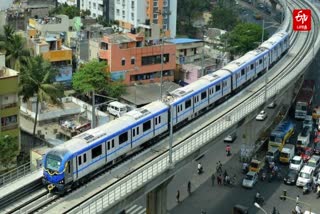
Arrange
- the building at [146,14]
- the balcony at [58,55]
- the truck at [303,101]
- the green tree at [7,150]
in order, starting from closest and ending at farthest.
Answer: the green tree at [7,150] < the truck at [303,101] < the balcony at [58,55] < the building at [146,14]

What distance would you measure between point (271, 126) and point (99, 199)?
110ft

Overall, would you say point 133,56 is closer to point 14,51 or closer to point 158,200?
point 14,51

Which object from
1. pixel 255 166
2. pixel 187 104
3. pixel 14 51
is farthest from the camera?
pixel 14 51

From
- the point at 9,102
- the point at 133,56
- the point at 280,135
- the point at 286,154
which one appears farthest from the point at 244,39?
→ the point at 9,102

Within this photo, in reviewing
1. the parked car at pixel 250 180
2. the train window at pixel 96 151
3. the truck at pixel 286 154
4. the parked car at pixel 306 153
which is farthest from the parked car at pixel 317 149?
the train window at pixel 96 151

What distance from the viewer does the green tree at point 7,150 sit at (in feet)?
144

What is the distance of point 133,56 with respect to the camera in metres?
72.6

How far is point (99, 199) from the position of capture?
107 feet

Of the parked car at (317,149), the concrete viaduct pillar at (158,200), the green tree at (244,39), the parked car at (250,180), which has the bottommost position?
the parked car at (250,180)

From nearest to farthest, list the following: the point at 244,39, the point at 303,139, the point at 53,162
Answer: the point at 53,162, the point at 303,139, the point at 244,39

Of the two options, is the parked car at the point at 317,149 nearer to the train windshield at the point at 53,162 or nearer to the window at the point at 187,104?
the window at the point at 187,104

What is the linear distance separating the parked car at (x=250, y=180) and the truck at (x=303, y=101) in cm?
1867

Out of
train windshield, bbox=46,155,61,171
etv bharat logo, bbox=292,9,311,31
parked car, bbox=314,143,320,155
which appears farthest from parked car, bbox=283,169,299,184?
etv bharat logo, bbox=292,9,311,31

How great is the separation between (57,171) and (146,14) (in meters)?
60.2
